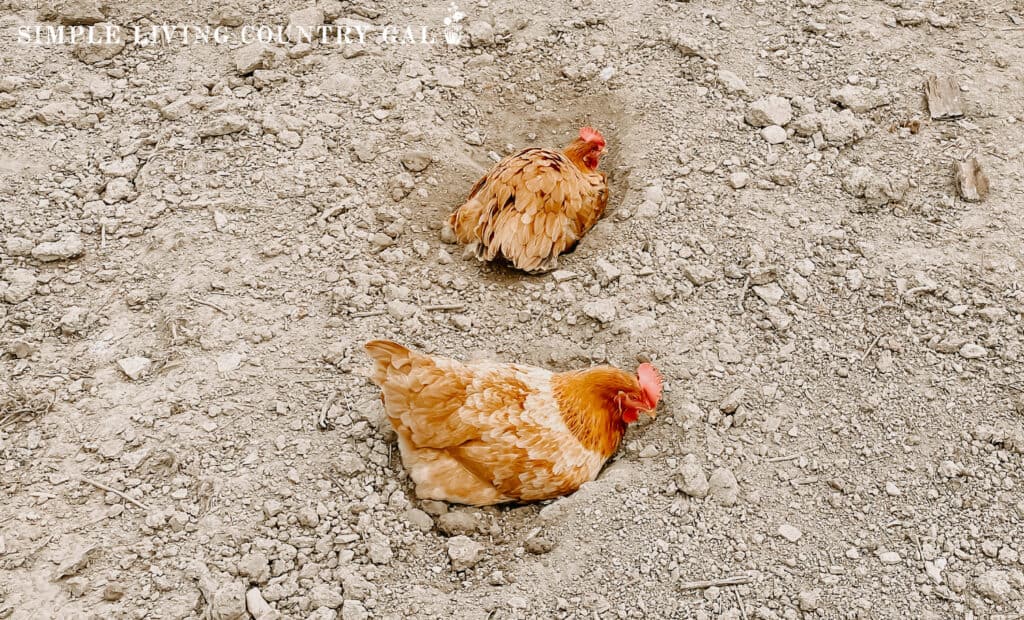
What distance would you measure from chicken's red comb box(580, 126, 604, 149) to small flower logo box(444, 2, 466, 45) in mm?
1249

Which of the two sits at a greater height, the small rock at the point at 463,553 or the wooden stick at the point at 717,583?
the wooden stick at the point at 717,583

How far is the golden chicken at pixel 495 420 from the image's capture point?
3445 millimetres

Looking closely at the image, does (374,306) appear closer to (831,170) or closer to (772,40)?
(831,170)

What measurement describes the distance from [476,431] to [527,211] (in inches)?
52.5

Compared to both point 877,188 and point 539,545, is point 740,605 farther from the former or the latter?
point 877,188

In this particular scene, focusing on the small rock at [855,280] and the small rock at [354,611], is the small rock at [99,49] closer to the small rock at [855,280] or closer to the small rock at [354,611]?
the small rock at [354,611]

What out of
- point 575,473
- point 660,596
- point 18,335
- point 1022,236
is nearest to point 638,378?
point 575,473

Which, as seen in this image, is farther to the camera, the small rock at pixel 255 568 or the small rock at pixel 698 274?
the small rock at pixel 698 274

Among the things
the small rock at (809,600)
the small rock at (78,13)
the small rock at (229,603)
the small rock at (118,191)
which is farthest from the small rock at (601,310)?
the small rock at (78,13)

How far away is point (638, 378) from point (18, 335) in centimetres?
292

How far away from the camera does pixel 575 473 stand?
140 inches

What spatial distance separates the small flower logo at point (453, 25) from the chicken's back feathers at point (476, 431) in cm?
264

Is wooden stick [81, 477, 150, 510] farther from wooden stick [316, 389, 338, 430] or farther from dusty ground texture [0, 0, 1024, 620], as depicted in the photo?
wooden stick [316, 389, 338, 430]

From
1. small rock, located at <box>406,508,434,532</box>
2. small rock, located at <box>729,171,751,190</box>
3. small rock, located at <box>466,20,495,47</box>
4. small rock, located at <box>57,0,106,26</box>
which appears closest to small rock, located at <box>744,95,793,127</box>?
small rock, located at <box>729,171,751,190</box>
